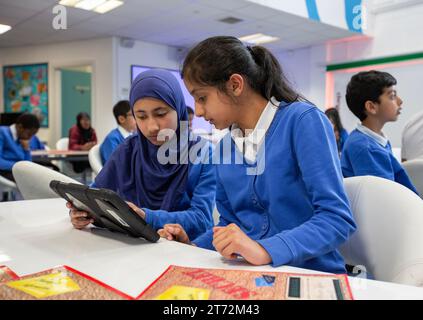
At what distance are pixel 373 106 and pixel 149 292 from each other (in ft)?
6.16

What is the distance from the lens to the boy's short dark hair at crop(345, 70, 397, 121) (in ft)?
7.32

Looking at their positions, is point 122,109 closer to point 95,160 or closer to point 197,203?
point 95,160

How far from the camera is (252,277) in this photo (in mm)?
736

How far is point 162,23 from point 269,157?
6.20 metres

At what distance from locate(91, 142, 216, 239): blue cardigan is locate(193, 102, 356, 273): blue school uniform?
0.57 feet

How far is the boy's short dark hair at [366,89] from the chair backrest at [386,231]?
1.21 meters

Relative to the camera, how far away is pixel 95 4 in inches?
227

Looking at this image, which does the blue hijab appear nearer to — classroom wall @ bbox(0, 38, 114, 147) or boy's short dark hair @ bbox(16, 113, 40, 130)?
boy's short dark hair @ bbox(16, 113, 40, 130)

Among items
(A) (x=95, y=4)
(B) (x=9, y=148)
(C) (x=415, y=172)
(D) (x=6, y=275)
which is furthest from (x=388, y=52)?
(D) (x=6, y=275)


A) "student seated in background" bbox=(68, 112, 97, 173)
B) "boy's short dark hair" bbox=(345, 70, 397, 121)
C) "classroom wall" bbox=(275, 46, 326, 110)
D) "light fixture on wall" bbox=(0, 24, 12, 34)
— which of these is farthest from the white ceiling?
"boy's short dark hair" bbox=(345, 70, 397, 121)

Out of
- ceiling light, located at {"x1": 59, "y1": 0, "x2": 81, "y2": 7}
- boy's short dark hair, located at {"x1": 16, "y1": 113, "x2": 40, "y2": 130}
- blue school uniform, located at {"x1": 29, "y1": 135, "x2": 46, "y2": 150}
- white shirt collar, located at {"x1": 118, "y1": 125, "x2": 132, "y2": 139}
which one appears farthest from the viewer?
blue school uniform, located at {"x1": 29, "y1": 135, "x2": 46, "y2": 150}

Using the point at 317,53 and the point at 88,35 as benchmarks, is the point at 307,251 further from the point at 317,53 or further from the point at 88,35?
the point at 317,53

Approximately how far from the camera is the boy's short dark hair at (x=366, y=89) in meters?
2.23
